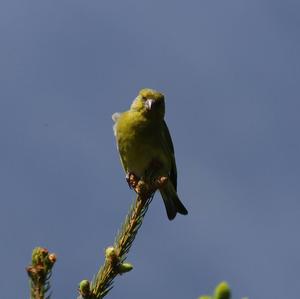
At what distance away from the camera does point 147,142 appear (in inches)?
218

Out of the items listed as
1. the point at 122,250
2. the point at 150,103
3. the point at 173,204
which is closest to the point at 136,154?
the point at 173,204

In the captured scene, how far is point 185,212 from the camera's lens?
588cm

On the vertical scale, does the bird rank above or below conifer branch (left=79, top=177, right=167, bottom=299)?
above

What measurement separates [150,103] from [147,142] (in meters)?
0.85

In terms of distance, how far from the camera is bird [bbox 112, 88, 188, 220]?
17.7 feet

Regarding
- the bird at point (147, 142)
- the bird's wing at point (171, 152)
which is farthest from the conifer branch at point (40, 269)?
the bird's wing at point (171, 152)

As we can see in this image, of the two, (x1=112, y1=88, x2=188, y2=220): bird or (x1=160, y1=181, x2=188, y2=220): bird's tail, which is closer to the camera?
(x1=112, y1=88, x2=188, y2=220): bird

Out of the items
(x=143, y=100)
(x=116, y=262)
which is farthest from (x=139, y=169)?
(x=116, y=262)

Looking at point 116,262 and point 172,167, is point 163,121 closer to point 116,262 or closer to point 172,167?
point 172,167

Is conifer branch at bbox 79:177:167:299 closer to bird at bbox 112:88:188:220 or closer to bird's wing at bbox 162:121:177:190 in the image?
bird at bbox 112:88:188:220

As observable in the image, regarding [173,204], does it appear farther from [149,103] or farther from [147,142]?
[149,103]

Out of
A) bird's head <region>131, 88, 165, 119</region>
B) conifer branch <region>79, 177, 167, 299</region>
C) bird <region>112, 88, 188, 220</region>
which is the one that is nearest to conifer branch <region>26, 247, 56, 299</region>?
conifer branch <region>79, 177, 167, 299</region>

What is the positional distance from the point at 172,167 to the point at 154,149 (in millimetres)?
392

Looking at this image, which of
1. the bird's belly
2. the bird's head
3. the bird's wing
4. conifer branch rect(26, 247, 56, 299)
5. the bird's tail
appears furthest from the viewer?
the bird's head
